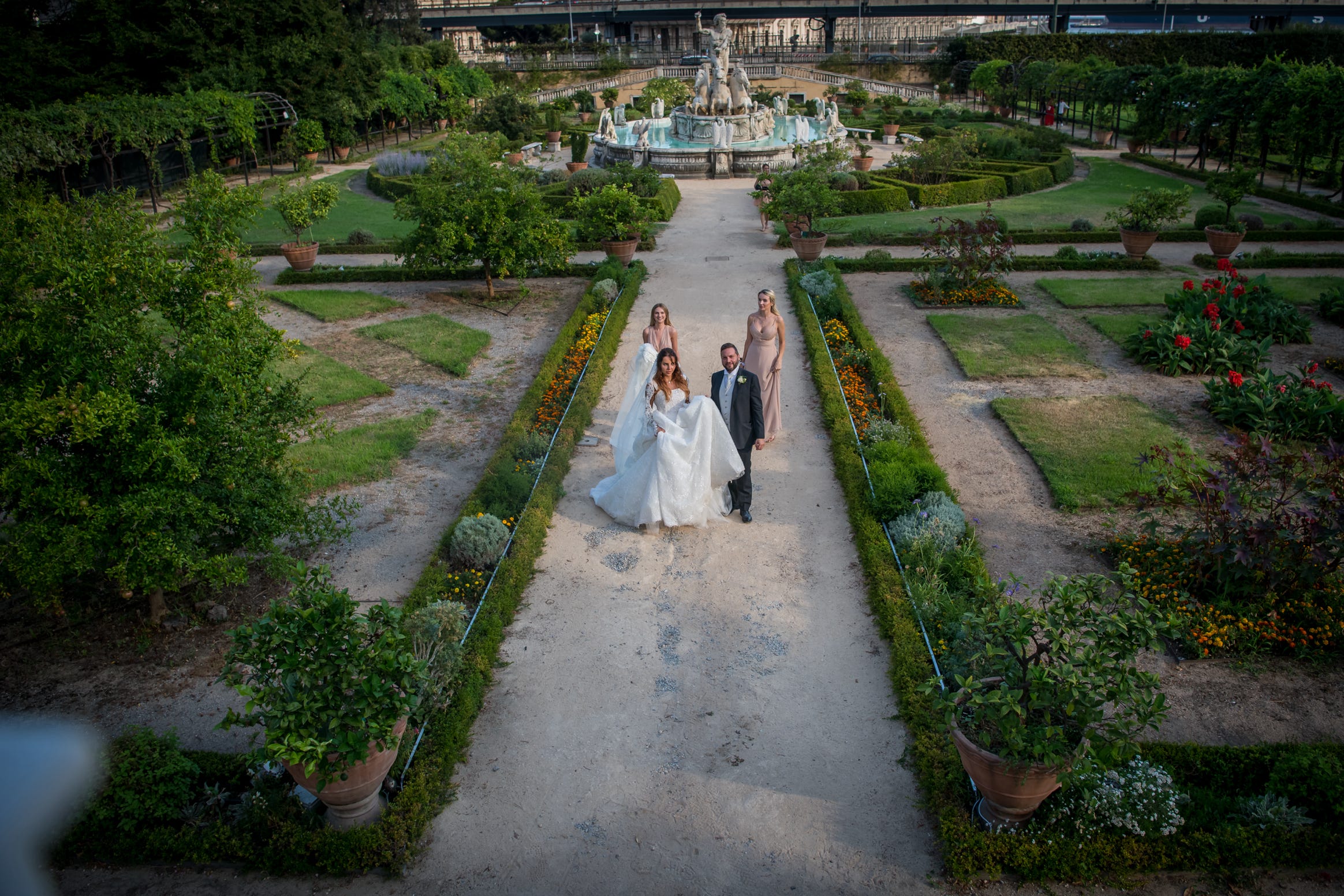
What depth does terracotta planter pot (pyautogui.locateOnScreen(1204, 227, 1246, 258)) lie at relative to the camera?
18.1 m

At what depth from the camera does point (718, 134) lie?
31.1m

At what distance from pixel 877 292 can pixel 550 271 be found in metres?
6.52

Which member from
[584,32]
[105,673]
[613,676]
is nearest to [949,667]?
[613,676]

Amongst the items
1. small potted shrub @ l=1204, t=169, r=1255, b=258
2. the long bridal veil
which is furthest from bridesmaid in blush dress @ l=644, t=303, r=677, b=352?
small potted shrub @ l=1204, t=169, r=1255, b=258

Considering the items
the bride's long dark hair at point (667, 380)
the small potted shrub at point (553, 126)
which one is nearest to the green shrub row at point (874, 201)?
the bride's long dark hair at point (667, 380)

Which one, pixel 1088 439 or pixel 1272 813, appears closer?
pixel 1272 813

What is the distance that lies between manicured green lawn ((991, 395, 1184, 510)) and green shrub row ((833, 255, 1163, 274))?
7067mm

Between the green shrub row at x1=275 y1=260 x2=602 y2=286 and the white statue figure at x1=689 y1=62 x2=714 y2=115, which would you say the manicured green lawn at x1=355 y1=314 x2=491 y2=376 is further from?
the white statue figure at x1=689 y1=62 x2=714 y2=115

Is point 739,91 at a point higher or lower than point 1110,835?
higher

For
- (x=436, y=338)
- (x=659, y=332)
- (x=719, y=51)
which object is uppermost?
(x=719, y=51)

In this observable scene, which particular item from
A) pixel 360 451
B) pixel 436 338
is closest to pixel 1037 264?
pixel 436 338

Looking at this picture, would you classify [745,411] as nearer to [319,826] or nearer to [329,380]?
[319,826]

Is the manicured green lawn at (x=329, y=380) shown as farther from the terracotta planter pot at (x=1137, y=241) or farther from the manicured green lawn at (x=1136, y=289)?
the terracotta planter pot at (x=1137, y=241)

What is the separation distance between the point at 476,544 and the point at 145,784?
10.7 feet
